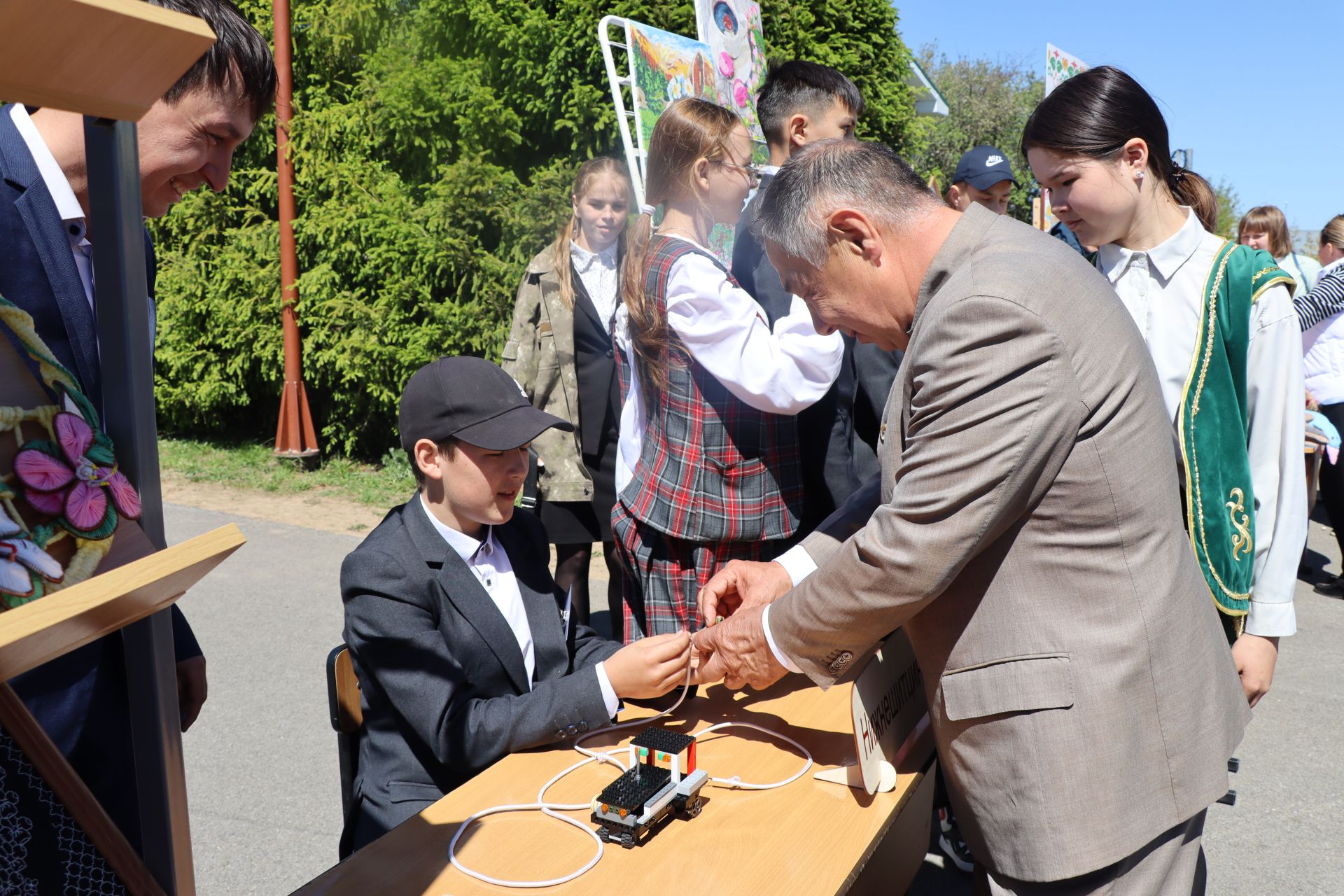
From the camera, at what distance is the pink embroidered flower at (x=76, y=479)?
2.98ft

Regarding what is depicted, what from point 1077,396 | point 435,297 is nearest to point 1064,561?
point 1077,396

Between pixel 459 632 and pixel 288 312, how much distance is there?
248 inches

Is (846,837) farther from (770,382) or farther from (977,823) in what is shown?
(770,382)

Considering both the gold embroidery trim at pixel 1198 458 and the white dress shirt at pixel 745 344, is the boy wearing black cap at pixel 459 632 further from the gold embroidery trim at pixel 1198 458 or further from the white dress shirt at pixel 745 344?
the gold embroidery trim at pixel 1198 458

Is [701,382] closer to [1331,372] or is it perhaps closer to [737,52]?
[737,52]

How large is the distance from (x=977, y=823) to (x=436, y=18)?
6.93m

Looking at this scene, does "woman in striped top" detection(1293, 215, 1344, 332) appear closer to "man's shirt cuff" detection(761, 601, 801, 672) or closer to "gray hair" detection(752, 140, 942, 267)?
"gray hair" detection(752, 140, 942, 267)

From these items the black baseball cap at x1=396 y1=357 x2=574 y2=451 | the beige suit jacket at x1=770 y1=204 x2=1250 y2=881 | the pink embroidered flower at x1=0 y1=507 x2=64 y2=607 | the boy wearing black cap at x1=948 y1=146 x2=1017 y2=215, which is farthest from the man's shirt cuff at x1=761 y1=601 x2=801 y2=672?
the boy wearing black cap at x1=948 y1=146 x2=1017 y2=215

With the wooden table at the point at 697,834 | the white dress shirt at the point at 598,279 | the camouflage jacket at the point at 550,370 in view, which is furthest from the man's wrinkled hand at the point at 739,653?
the white dress shirt at the point at 598,279

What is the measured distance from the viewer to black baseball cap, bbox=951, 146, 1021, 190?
464cm

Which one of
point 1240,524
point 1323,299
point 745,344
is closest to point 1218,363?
point 1240,524

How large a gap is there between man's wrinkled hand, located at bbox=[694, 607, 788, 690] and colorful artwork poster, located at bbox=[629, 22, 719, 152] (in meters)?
2.79

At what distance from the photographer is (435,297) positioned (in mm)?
7523

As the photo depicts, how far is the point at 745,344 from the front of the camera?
2.44 metres
